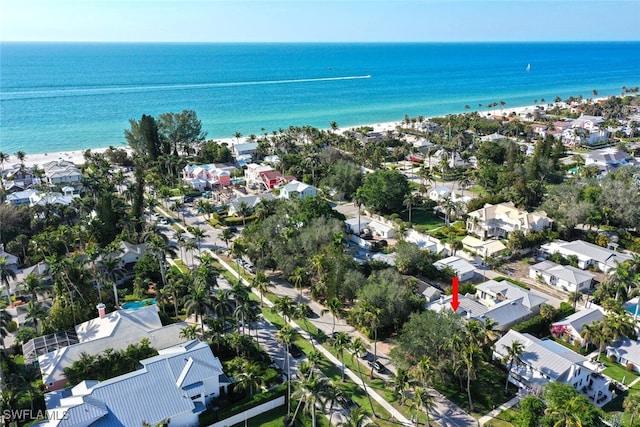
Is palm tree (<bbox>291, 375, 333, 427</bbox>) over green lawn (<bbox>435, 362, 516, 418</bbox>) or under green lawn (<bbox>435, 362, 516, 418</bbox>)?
over

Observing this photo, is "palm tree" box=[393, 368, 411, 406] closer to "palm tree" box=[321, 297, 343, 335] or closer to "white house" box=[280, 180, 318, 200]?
"palm tree" box=[321, 297, 343, 335]

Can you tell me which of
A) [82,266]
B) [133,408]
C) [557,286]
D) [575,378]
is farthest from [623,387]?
[82,266]

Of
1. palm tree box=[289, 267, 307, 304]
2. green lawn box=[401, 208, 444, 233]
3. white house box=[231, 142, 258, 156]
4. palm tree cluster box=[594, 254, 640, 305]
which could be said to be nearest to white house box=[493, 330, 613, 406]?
palm tree cluster box=[594, 254, 640, 305]

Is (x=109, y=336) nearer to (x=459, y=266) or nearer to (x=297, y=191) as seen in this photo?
(x=459, y=266)

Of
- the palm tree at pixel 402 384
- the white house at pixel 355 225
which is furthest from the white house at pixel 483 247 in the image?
the palm tree at pixel 402 384

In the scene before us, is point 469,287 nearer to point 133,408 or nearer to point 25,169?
point 133,408

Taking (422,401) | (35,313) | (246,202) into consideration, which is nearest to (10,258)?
(35,313)
